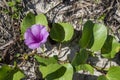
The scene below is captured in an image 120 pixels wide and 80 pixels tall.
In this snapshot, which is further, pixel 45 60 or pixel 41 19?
pixel 41 19

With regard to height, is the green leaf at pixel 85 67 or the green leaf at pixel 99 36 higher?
the green leaf at pixel 99 36

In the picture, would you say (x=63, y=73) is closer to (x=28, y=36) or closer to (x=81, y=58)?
(x=81, y=58)

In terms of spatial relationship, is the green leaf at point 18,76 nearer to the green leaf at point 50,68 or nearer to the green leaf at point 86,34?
the green leaf at point 50,68

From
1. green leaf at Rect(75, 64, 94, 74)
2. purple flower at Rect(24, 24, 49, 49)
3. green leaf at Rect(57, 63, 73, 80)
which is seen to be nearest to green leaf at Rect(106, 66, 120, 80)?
green leaf at Rect(75, 64, 94, 74)

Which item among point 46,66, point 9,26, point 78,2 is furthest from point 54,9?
point 46,66

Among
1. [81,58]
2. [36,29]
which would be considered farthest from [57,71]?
[36,29]

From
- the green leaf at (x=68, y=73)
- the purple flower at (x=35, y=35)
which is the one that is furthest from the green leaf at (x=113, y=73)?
the purple flower at (x=35, y=35)
